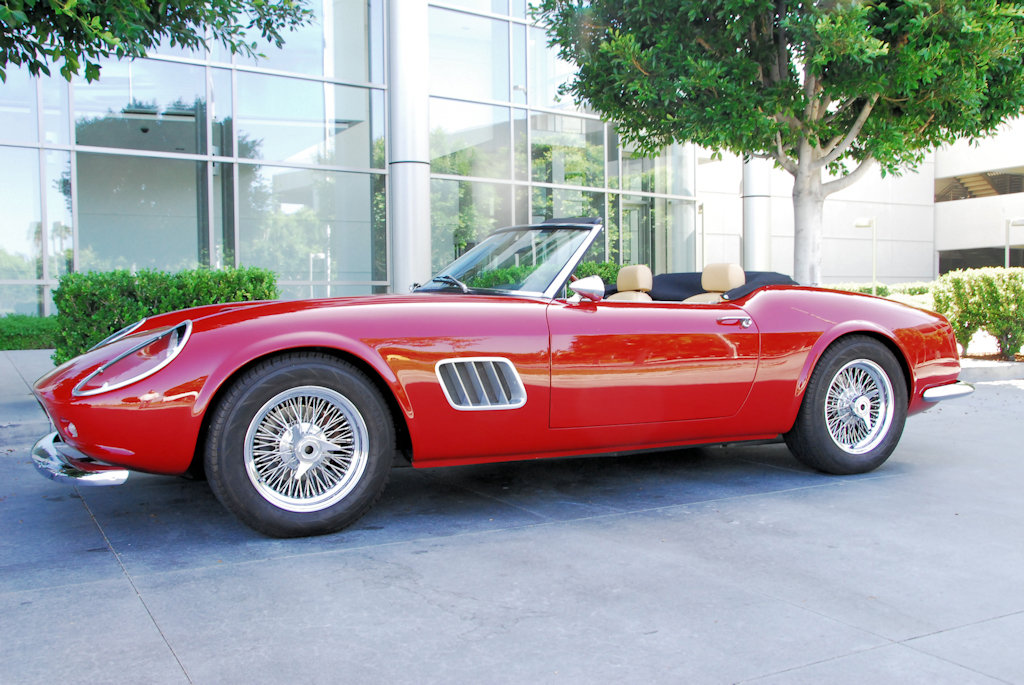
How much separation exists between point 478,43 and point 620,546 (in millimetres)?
15757

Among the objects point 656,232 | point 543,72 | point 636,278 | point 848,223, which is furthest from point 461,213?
point 848,223

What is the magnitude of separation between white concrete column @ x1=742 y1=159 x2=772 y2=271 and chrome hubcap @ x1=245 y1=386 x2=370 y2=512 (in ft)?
58.6

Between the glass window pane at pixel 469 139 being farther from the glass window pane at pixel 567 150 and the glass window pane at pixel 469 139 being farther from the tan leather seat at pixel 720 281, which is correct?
the tan leather seat at pixel 720 281

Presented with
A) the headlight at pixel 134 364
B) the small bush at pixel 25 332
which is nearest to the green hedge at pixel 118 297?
the headlight at pixel 134 364

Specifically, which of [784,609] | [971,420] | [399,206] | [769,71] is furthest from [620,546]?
[399,206]

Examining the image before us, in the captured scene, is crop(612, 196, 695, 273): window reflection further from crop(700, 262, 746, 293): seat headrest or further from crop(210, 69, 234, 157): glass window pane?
crop(700, 262, 746, 293): seat headrest

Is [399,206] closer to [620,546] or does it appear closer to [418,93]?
[418,93]

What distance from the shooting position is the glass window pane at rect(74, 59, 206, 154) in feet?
47.1

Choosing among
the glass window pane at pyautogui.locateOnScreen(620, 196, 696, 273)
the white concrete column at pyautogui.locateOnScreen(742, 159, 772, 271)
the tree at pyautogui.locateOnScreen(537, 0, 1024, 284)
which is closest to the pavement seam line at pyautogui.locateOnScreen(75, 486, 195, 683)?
the tree at pyautogui.locateOnScreen(537, 0, 1024, 284)

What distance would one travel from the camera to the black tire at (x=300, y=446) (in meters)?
3.49

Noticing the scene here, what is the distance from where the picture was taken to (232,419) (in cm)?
347

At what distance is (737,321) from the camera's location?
4.61 meters

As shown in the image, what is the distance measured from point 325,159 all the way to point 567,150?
5.41 metres

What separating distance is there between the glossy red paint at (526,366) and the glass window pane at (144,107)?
475 inches
